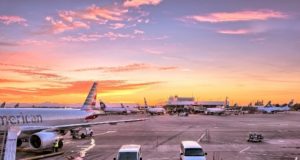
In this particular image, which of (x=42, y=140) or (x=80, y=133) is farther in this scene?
(x=80, y=133)

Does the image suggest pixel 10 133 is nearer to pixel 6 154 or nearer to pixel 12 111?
pixel 6 154

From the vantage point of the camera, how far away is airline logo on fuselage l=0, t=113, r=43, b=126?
36.3m

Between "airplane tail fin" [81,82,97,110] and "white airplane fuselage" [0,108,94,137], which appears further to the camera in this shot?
"airplane tail fin" [81,82,97,110]

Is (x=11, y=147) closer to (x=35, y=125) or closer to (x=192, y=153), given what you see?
(x=35, y=125)

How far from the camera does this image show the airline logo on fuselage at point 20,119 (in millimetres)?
36312

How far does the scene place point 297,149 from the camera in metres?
41.4

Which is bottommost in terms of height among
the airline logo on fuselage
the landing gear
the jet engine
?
the landing gear

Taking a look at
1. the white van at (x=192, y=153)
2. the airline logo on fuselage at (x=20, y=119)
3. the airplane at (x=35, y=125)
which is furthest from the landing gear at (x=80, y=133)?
the white van at (x=192, y=153)

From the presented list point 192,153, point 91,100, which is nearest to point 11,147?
point 192,153

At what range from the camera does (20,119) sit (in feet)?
125

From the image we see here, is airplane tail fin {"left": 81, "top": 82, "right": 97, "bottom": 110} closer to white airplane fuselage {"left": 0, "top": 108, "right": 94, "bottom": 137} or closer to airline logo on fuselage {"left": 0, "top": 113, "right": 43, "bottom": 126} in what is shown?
white airplane fuselage {"left": 0, "top": 108, "right": 94, "bottom": 137}

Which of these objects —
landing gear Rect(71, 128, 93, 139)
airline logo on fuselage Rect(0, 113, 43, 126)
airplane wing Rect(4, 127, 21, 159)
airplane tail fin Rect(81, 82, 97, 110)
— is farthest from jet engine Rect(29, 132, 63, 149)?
airplane tail fin Rect(81, 82, 97, 110)

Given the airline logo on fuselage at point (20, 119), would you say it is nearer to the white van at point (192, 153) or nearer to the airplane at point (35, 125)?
the airplane at point (35, 125)

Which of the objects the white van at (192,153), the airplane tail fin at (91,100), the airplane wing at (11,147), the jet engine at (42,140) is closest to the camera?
the airplane wing at (11,147)
